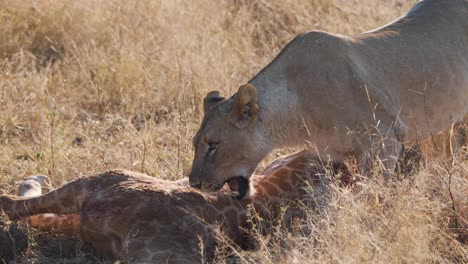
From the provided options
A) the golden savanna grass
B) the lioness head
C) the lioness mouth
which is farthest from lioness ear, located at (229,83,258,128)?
the golden savanna grass

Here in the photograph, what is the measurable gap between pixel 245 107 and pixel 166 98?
2.70 m

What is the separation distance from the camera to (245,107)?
20.0 feet

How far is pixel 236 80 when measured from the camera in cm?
899

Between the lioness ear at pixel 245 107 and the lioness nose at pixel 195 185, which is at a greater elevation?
the lioness ear at pixel 245 107

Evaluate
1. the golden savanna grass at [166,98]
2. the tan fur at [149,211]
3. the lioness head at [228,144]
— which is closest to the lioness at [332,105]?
the lioness head at [228,144]

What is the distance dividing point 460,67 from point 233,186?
83.6 inches


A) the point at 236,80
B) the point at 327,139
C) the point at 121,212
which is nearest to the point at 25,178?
the point at 121,212

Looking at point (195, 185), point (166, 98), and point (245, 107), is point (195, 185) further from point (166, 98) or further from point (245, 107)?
point (166, 98)

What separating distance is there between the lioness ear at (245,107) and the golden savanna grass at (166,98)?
73 cm

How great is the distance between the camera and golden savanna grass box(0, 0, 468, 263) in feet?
17.5

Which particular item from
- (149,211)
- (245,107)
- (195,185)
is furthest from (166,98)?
(149,211)

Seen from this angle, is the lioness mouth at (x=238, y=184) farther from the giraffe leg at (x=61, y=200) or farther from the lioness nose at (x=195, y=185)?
the giraffe leg at (x=61, y=200)

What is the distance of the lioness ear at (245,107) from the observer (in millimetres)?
5996

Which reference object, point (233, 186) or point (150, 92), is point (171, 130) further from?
point (233, 186)
